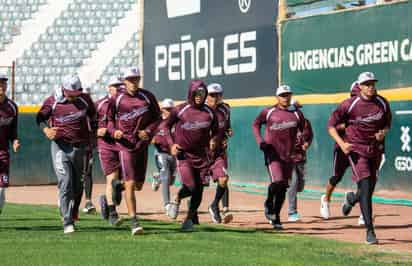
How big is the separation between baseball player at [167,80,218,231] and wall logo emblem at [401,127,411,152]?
6.59 metres

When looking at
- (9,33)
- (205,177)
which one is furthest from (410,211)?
(9,33)

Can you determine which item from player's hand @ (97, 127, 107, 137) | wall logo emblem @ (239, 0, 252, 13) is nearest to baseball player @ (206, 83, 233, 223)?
player's hand @ (97, 127, 107, 137)

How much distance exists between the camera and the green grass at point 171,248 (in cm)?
1112

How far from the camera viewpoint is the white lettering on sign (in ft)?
86.9

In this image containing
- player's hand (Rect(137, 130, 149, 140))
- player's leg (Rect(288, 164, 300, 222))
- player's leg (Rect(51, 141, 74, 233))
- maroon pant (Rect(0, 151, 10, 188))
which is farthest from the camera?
player's leg (Rect(288, 164, 300, 222))

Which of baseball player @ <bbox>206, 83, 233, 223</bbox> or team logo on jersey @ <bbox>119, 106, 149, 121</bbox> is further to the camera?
baseball player @ <bbox>206, 83, 233, 223</bbox>

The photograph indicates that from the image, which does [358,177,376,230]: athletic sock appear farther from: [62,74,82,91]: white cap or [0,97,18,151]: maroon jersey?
[0,97,18,151]: maroon jersey

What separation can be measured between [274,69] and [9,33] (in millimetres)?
16662

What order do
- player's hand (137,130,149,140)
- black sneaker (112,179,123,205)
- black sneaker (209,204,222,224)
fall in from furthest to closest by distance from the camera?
black sneaker (209,204,222,224)
black sneaker (112,179,123,205)
player's hand (137,130,149,140)

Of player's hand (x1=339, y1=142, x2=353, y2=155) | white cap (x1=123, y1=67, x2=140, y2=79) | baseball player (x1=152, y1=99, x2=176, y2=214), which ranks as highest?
white cap (x1=123, y1=67, x2=140, y2=79)

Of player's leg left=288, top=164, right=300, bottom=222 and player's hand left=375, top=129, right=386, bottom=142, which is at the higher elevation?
player's hand left=375, top=129, right=386, bottom=142

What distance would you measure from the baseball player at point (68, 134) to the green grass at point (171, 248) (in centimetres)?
51

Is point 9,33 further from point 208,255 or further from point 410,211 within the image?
point 208,255

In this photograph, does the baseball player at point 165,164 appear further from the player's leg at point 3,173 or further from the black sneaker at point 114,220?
the player's leg at point 3,173
